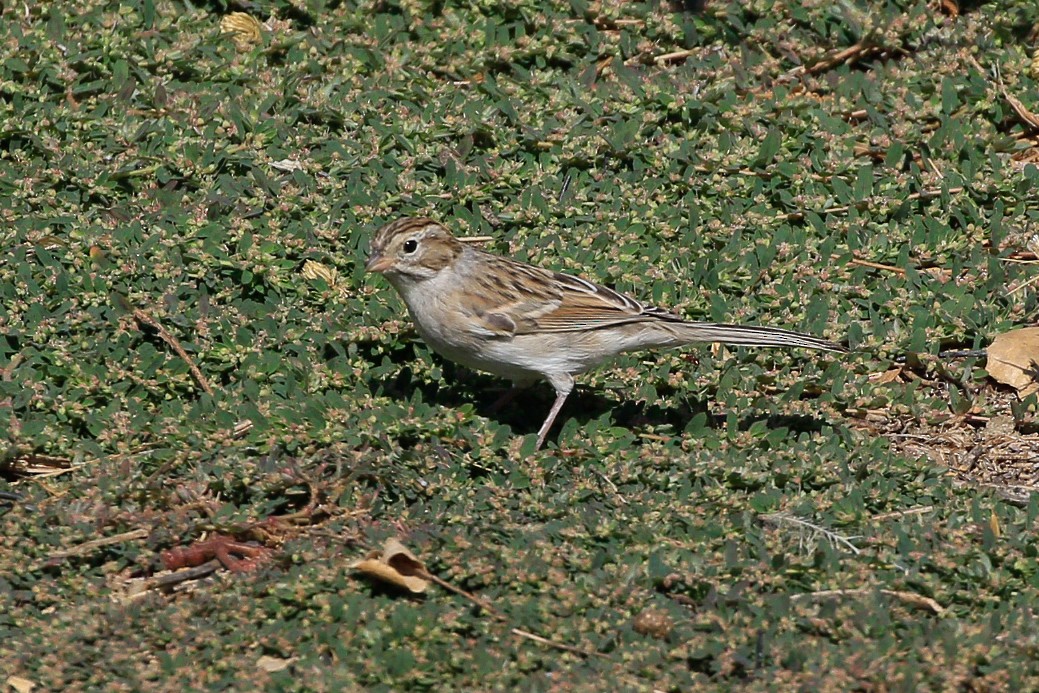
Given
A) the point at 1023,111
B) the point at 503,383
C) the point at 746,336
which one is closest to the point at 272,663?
→ the point at 503,383

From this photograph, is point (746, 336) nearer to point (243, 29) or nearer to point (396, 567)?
point (396, 567)

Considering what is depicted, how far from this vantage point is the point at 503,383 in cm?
843

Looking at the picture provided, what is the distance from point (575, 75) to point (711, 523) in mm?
4179

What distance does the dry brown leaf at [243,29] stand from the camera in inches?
396

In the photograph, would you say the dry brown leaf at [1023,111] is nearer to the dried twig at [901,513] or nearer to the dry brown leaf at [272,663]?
the dried twig at [901,513]

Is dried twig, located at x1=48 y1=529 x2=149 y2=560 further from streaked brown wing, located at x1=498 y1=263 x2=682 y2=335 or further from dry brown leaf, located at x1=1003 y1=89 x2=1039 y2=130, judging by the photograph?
dry brown leaf, located at x1=1003 y1=89 x2=1039 y2=130

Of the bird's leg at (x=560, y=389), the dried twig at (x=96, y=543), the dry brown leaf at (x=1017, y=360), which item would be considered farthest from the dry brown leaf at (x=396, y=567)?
the dry brown leaf at (x=1017, y=360)

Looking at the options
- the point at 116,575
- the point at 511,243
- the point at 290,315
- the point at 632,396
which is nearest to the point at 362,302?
the point at 290,315

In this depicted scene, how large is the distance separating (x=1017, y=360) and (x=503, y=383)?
2.77 meters

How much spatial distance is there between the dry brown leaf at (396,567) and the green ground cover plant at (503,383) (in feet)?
0.19

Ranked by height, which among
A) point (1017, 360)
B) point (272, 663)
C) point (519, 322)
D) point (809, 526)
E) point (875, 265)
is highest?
point (519, 322)

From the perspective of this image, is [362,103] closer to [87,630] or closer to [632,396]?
[632,396]

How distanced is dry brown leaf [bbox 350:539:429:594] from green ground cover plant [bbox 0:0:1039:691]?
0.06 m

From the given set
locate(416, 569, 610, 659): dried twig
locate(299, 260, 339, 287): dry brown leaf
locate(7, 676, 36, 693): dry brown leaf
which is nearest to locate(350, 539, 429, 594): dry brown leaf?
locate(416, 569, 610, 659): dried twig
